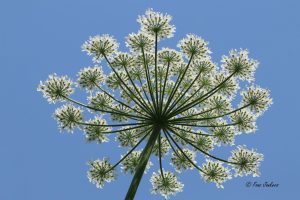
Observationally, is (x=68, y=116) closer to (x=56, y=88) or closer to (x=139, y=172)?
(x=56, y=88)

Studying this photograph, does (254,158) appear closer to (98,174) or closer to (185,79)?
(185,79)

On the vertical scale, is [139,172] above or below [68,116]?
below

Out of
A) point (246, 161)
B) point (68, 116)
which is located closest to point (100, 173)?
point (68, 116)

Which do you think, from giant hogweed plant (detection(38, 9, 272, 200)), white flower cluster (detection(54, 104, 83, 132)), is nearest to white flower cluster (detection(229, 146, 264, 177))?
giant hogweed plant (detection(38, 9, 272, 200))

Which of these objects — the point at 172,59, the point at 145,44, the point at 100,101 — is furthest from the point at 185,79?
the point at 100,101

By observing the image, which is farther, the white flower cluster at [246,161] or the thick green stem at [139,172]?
the white flower cluster at [246,161]

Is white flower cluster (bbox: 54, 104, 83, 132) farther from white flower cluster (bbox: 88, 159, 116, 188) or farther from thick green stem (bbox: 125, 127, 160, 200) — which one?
thick green stem (bbox: 125, 127, 160, 200)

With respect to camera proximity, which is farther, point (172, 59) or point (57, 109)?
→ point (172, 59)

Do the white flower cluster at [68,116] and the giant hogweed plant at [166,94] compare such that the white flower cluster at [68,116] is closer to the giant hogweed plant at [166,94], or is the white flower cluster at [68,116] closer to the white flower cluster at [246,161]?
the giant hogweed plant at [166,94]

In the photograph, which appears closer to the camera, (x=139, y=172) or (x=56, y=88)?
→ (x=139, y=172)

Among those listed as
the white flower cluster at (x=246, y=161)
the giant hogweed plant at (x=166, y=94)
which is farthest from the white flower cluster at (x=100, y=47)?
the white flower cluster at (x=246, y=161)

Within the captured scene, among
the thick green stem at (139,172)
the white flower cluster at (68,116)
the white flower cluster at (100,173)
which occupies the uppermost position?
the white flower cluster at (68,116)
